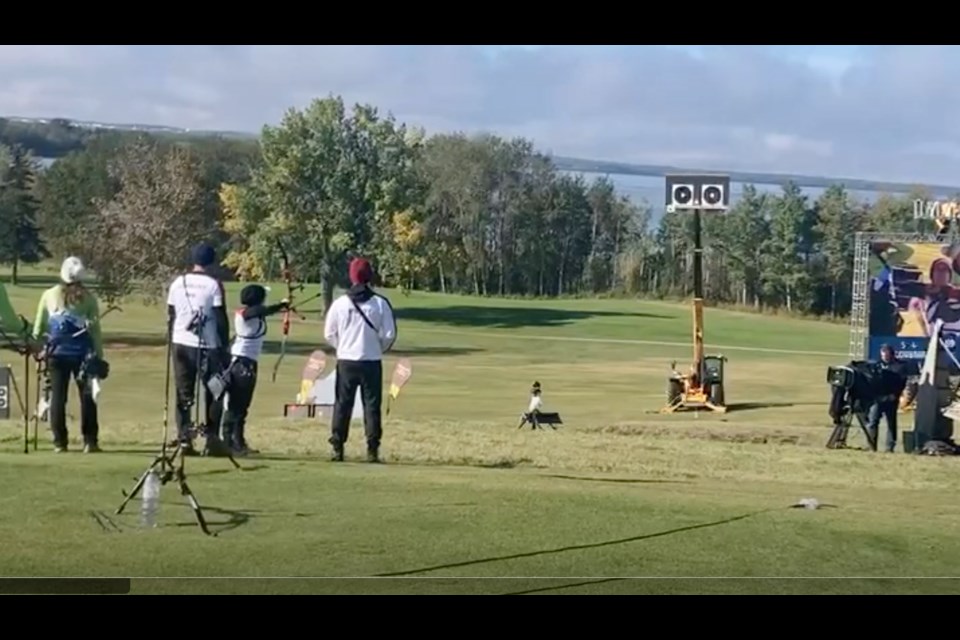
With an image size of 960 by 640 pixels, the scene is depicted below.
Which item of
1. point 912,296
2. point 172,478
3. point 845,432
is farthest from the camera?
point 845,432

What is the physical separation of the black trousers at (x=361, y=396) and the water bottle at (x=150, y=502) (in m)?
1.72

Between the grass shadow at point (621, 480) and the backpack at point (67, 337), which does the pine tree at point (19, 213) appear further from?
the grass shadow at point (621, 480)

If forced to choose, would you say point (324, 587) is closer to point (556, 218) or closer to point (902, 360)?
point (556, 218)

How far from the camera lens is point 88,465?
816 cm

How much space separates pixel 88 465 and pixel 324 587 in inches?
77.0

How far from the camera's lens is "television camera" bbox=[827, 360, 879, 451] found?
10.9 meters

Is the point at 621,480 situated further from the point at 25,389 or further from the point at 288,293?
Answer: the point at 25,389

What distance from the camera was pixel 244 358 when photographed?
880 cm

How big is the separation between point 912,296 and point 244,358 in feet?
16.7

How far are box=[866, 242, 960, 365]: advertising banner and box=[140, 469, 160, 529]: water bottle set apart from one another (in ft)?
15.7

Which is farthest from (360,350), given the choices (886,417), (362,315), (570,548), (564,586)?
(886,417)

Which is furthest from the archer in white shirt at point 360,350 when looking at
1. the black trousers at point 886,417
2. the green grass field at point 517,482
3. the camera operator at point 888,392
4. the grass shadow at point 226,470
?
the black trousers at point 886,417

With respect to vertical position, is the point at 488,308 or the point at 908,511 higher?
the point at 488,308
